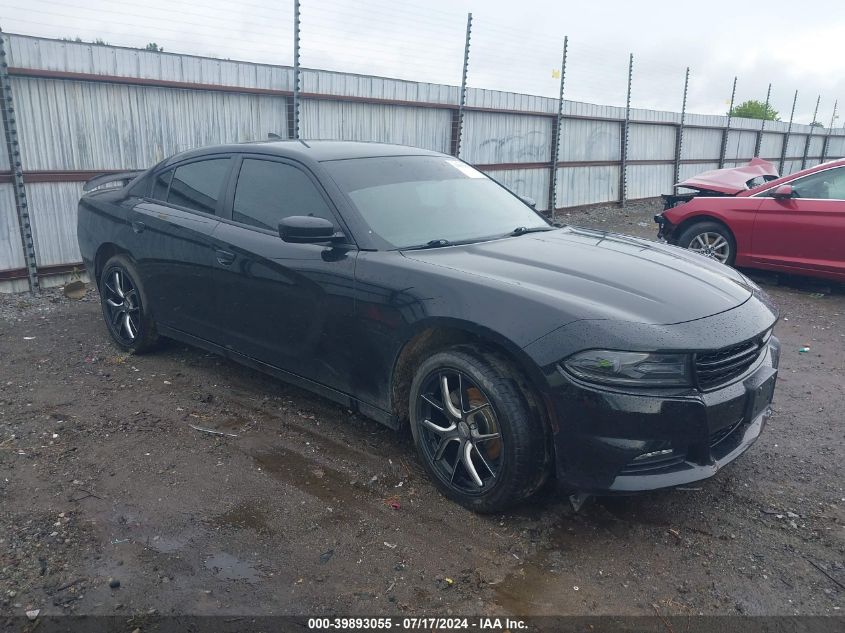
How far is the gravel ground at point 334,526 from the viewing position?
2.72 m

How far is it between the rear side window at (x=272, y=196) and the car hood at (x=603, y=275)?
77 cm

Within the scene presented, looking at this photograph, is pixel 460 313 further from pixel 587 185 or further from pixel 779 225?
pixel 587 185

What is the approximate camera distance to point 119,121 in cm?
770

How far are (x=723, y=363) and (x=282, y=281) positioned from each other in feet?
7.64

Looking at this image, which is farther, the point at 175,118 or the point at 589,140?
the point at 589,140

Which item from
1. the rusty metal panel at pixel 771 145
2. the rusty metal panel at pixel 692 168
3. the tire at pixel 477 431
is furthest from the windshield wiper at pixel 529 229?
the rusty metal panel at pixel 771 145

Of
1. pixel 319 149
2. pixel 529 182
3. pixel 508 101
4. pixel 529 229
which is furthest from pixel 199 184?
pixel 529 182

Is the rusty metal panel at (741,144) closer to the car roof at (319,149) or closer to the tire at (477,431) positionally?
the car roof at (319,149)

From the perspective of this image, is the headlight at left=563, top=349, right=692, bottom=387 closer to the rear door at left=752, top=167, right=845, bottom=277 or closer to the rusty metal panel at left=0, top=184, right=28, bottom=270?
the rear door at left=752, top=167, right=845, bottom=277

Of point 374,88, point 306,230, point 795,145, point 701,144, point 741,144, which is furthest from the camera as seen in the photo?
point 795,145

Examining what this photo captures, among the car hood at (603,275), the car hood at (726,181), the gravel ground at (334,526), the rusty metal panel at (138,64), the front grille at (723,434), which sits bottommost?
the gravel ground at (334,526)

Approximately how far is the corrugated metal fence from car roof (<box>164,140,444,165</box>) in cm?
333

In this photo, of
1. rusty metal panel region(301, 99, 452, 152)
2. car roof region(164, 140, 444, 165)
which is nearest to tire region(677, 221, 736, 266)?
rusty metal panel region(301, 99, 452, 152)

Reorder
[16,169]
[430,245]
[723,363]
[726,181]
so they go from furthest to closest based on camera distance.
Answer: [726,181] → [16,169] → [430,245] → [723,363]
